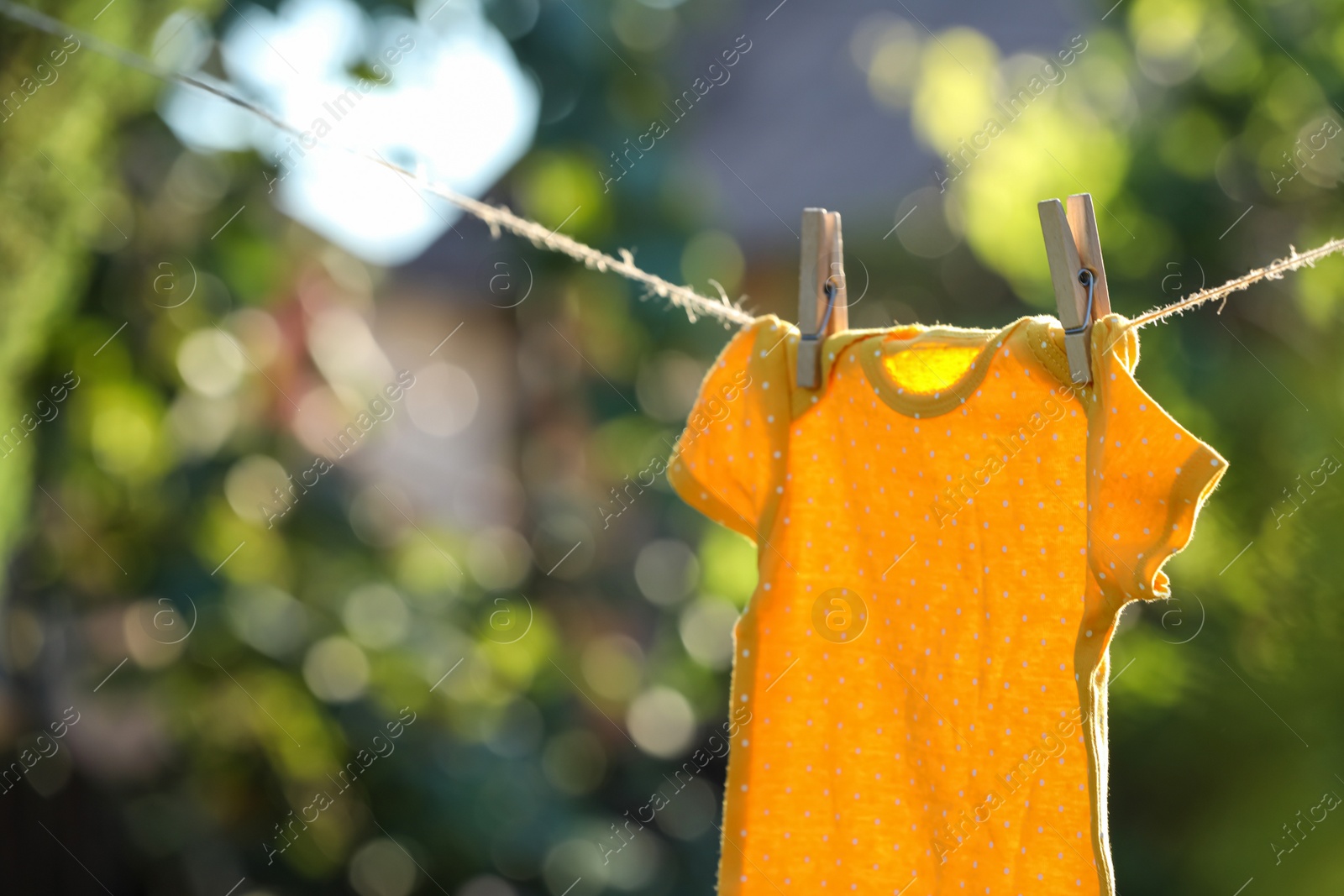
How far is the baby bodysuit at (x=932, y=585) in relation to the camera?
2.13 ft

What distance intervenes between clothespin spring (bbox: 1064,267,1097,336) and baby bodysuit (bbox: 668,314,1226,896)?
0.4 inches

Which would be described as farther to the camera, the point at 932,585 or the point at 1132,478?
the point at 932,585

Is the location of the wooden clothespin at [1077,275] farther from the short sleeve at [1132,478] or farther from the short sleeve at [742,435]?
the short sleeve at [742,435]

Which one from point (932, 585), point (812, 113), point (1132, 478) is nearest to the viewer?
point (1132, 478)

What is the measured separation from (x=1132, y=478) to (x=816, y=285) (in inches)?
11.5

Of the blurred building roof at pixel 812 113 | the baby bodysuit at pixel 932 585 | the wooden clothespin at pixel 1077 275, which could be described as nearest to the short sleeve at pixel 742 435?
the baby bodysuit at pixel 932 585

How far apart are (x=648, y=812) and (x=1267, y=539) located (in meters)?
1.81

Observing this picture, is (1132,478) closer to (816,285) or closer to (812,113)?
(816,285)

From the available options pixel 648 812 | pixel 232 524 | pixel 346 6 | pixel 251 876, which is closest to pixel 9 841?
pixel 251 876

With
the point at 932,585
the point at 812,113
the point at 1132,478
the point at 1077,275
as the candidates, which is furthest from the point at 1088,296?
the point at 812,113

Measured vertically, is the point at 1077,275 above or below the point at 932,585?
above

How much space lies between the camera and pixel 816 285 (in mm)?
811

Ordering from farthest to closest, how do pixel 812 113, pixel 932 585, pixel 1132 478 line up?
1. pixel 812 113
2. pixel 932 585
3. pixel 1132 478

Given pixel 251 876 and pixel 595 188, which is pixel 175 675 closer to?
pixel 251 876
